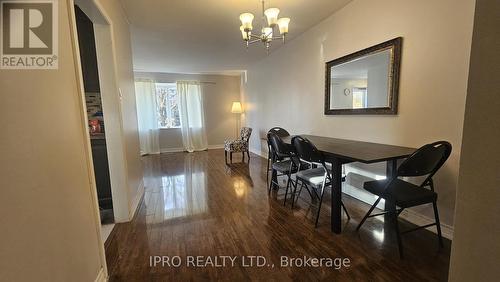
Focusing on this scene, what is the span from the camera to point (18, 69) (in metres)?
0.88

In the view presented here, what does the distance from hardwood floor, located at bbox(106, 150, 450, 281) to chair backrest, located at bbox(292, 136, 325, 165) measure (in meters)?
0.67

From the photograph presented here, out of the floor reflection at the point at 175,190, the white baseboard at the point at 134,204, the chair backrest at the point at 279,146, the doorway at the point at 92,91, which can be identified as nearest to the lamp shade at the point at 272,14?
the chair backrest at the point at 279,146

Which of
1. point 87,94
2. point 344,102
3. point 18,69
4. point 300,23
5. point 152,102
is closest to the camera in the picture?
point 18,69

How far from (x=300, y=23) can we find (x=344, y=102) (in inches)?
54.1

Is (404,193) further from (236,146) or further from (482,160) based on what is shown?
(236,146)

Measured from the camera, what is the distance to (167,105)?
6770 mm

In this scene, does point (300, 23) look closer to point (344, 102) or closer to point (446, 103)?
point (344, 102)

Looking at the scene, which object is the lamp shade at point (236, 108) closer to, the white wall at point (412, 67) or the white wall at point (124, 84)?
the white wall at point (412, 67)

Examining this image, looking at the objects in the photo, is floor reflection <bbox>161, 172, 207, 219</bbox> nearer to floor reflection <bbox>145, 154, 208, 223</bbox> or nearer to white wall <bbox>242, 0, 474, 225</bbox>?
floor reflection <bbox>145, 154, 208, 223</bbox>

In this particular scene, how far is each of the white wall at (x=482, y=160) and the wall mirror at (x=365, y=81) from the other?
71.3 inches

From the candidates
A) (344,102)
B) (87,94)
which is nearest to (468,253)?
(344,102)

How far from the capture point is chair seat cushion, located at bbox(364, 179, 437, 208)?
1647 mm

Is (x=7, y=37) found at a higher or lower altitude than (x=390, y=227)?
higher

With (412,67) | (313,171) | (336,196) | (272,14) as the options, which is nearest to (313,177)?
(313,171)
